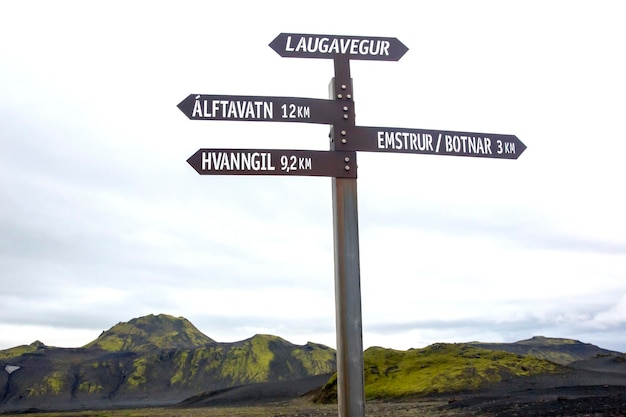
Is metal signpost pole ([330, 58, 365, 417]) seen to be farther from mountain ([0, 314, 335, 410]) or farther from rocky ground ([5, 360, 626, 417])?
mountain ([0, 314, 335, 410])

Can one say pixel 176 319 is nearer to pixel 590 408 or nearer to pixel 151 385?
pixel 151 385

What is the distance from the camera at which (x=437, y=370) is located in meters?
65.1

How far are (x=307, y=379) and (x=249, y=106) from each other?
106 m

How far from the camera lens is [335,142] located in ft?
21.3

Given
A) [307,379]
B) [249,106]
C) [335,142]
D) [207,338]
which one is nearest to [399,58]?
[335,142]

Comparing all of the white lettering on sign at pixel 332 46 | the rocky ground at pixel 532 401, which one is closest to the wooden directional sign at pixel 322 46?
the white lettering on sign at pixel 332 46

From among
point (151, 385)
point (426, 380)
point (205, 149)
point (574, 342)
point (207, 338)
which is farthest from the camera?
point (207, 338)

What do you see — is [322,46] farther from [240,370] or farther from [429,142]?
[240,370]

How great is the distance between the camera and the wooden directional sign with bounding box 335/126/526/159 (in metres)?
6.52

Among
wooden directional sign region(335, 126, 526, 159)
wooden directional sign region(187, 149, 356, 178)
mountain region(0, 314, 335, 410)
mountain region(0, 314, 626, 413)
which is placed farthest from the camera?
mountain region(0, 314, 335, 410)

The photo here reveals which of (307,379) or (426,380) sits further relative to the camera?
(307,379)

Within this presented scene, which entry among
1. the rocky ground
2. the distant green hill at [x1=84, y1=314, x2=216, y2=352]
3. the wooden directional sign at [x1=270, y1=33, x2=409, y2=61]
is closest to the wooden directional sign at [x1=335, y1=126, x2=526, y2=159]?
the wooden directional sign at [x1=270, y1=33, x2=409, y2=61]

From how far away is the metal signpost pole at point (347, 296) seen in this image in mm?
5871

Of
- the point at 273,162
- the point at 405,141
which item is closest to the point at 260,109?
the point at 273,162
